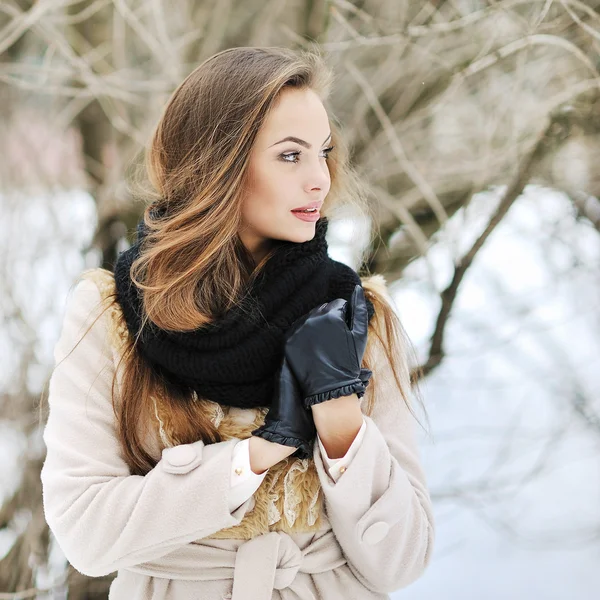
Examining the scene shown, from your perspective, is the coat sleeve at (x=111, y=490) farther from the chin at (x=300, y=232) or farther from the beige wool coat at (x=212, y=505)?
the chin at (x=300, y=232)

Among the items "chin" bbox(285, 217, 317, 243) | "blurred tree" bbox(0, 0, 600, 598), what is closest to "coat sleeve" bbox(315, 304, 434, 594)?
"chin" bbox(285, 217, 317, 243)

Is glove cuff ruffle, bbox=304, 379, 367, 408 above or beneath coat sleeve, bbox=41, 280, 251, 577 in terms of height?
above

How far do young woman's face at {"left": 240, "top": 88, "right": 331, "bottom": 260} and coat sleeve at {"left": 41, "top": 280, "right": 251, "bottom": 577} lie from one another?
37cm

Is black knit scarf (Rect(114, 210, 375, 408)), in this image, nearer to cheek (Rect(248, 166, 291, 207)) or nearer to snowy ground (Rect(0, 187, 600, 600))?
cheek (Rect(248, 166, 291, 207))

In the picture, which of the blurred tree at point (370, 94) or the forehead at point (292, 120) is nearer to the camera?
the forehead at point (292, 120)

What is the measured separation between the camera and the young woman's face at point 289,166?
109 cm

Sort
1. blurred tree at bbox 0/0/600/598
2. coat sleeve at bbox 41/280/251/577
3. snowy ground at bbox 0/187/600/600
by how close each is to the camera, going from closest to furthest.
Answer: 1. coat sleeve at bbox 41/280/251/577
2. blurred tree at bbox 0/0/600/598
3. snowy ground at bbox 0/187/600/600

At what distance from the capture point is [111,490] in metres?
1.01

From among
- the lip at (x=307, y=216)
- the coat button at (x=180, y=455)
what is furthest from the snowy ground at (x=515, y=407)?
the coat button at (x=180, y=455)

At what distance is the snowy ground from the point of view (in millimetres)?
1907

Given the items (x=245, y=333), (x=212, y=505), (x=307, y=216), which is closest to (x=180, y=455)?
(x=212, y=505)

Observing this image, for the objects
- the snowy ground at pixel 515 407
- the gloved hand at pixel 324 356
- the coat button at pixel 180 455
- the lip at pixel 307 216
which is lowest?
the snowy ground at pixel 515 407

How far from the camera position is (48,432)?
42.6 inches

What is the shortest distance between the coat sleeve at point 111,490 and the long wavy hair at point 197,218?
5 centimetres
